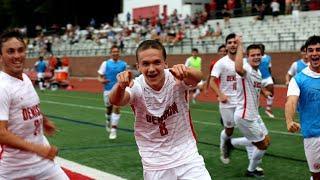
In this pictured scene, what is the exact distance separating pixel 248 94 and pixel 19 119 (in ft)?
15.4

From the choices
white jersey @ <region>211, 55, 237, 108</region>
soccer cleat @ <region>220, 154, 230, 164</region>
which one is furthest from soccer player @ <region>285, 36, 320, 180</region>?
white jersey @ <region>211, 55, 237, 108</region>

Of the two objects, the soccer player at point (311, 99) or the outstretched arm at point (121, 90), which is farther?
the soccer player at point (311, 99)

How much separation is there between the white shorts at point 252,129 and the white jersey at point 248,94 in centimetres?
7

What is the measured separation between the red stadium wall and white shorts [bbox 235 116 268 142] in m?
19.2

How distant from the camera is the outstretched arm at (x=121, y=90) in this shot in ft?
16.2

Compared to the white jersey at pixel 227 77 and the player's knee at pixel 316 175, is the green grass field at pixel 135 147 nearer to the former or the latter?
the white jersey at pixel 227 77

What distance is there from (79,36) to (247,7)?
964 inches

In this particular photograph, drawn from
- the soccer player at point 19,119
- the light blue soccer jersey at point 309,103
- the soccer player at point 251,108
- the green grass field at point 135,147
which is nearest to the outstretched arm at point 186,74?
the soccer player at point 19,119

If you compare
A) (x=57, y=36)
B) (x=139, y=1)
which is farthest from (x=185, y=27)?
(x=57, y=36)

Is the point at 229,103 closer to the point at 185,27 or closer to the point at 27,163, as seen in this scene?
the point at 27,163

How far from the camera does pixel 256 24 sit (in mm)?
33625

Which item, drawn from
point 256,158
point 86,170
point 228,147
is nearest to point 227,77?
point 228,147

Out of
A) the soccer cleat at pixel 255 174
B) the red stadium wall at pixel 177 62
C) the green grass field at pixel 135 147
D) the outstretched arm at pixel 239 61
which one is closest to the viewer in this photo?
the outstretched arm at pixel 239 61

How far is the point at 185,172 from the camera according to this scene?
532cm
